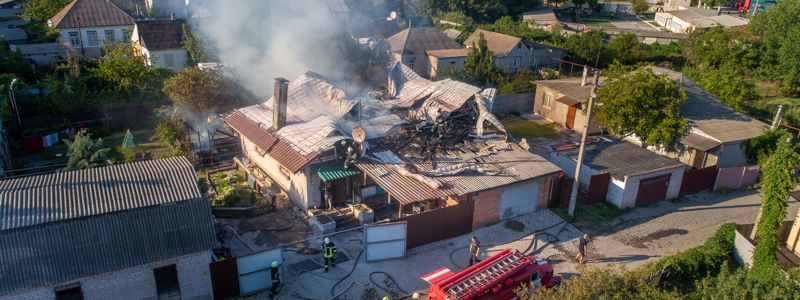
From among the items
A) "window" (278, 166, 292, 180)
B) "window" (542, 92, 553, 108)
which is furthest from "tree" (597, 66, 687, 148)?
"window" (278, 166, 292, 180)

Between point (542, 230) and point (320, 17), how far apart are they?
2179 centimetres

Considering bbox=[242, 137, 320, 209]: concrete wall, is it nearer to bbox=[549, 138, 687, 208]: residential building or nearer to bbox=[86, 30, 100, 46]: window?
bbox=[549, 138, 687, 208]: residential building

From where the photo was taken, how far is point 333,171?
20312 mm

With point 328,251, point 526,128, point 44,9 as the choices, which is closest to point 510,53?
point 526,128

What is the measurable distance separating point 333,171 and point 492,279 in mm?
8071

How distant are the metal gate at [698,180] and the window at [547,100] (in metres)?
11.8

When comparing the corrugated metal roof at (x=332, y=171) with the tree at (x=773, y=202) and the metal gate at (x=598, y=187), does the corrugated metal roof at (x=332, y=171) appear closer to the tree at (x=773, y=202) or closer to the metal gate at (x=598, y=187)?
the metal gate at (x=598, y=187)

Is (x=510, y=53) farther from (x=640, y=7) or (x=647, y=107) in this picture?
(x=640, y=7)

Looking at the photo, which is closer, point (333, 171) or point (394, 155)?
point (333, 171)

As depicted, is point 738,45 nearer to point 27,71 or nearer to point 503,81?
point 503,81

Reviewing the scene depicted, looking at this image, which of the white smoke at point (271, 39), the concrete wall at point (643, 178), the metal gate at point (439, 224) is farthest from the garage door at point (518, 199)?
the white smoke at point (271, 39)

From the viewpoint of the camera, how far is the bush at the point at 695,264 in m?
16.9

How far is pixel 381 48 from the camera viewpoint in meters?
37.7

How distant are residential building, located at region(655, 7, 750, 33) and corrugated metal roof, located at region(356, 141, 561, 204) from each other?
54.7m
